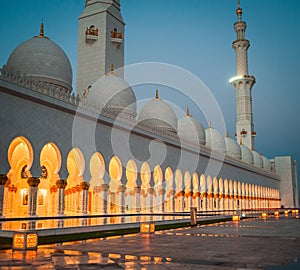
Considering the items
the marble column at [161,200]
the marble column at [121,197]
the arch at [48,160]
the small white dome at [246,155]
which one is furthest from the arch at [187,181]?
the small white dome at [246,155]

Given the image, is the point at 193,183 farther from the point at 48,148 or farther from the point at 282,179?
the point at 282,179

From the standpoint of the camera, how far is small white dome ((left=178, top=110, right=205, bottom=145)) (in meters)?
25.5

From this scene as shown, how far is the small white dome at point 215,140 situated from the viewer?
94.4ft

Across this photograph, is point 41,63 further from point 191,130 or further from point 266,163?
point 266,163

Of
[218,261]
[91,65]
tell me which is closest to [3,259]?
[218,261]

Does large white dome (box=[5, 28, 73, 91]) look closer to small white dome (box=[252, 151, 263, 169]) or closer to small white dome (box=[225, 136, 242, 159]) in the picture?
small white dome (box=[225, 136, 242, 159])

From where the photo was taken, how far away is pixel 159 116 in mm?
21891

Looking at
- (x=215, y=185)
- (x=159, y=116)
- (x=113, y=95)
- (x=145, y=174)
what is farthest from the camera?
(x=215, y=185)

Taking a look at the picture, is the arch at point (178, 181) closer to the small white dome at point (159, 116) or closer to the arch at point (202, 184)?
the small white dome at point (159, 116)

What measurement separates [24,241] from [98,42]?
16.7m

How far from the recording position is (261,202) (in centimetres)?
3612

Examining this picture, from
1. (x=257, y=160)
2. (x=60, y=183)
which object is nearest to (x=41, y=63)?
(x=60, y=183)

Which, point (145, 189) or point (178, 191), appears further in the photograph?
point (178, 191)

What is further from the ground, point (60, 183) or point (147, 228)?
point (60, 183)
